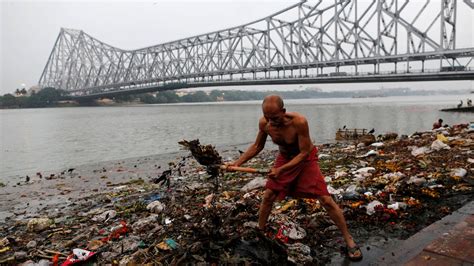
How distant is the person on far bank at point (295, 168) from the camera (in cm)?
274

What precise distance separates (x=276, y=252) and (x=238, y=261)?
33 centimetres

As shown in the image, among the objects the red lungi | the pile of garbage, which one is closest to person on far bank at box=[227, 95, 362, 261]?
the red lungi

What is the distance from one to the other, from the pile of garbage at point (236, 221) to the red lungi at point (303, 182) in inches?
16.0

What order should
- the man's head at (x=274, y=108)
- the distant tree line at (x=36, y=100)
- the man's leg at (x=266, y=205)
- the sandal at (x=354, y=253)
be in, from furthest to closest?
the distant tree line at (x=36, y=100) < the man's leg at (x=266, y=205) < the sandal at (x=354, y=253) < the man's head at (x=274, y=108)

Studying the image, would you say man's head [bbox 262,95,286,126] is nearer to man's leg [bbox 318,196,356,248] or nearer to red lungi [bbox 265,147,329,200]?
red lungi [bbox 265,147,329,200]

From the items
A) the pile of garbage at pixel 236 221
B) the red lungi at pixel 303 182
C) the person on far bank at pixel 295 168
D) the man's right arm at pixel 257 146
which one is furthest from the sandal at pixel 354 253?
the man's right arm at pixel 257 146

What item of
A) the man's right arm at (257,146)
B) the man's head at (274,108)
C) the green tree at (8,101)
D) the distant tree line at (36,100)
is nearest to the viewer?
the man's head at (274,108)

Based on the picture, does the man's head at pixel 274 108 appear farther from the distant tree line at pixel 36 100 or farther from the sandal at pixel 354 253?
the distant tree line at pixel 36 100

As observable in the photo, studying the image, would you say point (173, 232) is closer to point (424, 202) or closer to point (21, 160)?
point (424, 202)

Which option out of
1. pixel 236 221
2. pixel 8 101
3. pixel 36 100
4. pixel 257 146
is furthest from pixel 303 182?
pixel 8 101

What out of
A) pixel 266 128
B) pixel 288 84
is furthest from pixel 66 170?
pixel 288 84

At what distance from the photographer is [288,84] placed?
46.3 metres

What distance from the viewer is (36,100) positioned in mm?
75875

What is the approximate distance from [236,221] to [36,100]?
276 feet
